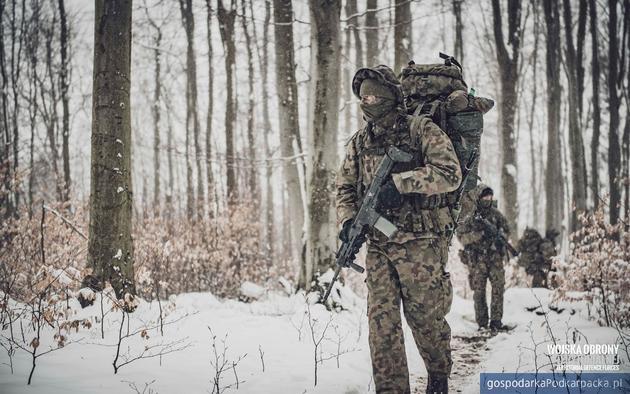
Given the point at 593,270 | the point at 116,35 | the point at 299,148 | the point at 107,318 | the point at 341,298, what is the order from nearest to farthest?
the point at 107,318 → the point at 116,35 → the point at 593,270 → the point at 341,298 → the point at 299,148

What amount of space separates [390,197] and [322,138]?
8.71ft

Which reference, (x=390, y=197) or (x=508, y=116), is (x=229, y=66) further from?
(x=390, y=197)

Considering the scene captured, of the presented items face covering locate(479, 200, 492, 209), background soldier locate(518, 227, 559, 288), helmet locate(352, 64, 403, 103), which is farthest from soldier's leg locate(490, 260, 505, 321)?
helmet locate(352, 64, 403, 103)

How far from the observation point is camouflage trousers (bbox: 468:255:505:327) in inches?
217

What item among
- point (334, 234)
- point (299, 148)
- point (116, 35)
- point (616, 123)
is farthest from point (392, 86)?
point (616, 123)

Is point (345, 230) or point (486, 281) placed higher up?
point (345, 230)

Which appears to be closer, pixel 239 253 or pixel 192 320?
pixel 192 320

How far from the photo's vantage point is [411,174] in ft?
8.36

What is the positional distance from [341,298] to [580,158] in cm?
707

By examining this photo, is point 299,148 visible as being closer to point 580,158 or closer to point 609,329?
point 609,329

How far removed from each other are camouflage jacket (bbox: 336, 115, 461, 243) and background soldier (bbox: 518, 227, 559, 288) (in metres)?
5.56

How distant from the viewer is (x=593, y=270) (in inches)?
187

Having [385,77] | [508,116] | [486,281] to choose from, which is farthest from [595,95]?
[385,77]

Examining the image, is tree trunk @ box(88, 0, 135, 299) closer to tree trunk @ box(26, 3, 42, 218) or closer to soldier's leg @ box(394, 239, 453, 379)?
soldier's leg @ box(394, 239, 453, 379)
